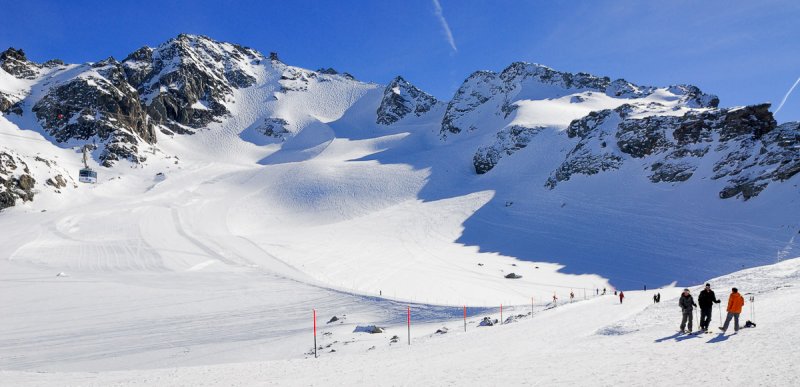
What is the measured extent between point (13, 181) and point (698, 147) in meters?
102

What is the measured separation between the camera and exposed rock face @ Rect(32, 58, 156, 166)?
9881 centimetres

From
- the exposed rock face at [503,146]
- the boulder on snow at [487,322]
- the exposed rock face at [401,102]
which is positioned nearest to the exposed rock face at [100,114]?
the exposed rock face at [401,102]

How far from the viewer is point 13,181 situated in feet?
228

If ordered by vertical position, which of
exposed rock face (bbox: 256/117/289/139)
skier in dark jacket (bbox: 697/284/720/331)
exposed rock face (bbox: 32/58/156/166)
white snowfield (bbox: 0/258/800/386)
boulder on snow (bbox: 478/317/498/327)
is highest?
exposed rock face (bbox: 256/117/289/139)

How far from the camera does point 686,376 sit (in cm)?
869

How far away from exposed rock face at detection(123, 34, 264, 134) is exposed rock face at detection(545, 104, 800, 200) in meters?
114

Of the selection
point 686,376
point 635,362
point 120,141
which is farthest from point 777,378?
point 120,141

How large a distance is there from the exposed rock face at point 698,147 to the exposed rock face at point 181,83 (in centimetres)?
11411

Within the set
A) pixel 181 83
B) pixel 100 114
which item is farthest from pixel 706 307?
pixel 181 83

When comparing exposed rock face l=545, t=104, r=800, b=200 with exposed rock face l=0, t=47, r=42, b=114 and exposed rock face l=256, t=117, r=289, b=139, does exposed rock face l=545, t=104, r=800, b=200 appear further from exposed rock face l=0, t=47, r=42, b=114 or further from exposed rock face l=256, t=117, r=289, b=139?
exposed rock face l=0, t=47, r=42, b=114

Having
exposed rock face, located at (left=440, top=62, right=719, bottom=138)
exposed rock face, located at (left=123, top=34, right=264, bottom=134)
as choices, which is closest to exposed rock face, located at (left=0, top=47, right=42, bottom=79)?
exposed rock face, located at (left=123, top=34, right=264, bottom=134)

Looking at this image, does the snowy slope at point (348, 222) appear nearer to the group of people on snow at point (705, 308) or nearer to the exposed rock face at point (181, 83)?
the exposed rock face at point (181, 83)

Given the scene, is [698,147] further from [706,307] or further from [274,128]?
[274,128]

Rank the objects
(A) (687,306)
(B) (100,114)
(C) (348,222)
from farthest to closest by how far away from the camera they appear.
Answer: (B) (100,114), (C) (348,222), (A) (687,306)
